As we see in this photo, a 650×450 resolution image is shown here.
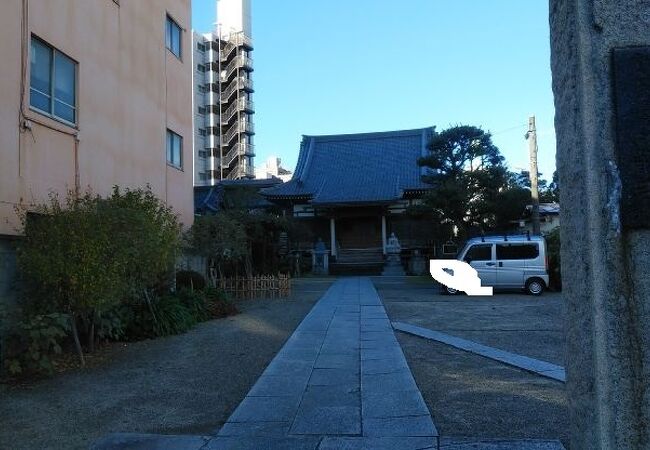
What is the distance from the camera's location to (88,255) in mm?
8375

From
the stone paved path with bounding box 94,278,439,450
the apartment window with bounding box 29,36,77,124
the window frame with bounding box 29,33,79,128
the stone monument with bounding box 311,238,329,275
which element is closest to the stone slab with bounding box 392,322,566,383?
the stone paved path with bounding box 94,278,439,450

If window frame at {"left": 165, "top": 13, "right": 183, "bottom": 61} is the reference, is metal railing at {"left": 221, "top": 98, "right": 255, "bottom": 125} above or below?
above

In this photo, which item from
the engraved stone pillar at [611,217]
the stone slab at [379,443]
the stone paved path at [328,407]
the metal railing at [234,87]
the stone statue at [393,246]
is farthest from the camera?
the metal railing at [234,87]

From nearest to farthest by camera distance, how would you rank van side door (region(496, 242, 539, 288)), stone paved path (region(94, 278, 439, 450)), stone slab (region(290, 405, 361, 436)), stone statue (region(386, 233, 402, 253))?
stone paved path (region(94, 278, 439, 450))
stone slab (region(290, 405, 361, 436))
van side door (region(496, 242, 539, 288))
stone statue (region(386, 233, 402, 253))

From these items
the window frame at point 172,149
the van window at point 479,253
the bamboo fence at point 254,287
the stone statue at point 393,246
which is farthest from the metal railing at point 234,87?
the van window at point 479,253

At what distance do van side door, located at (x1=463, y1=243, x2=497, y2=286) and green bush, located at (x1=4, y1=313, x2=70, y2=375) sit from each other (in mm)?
Result: 15465

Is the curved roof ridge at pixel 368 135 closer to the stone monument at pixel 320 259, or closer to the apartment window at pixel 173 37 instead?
the stone monument at pixel 320 259

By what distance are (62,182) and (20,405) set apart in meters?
5.68

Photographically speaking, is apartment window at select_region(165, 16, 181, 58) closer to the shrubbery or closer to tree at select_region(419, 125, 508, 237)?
the shrubbery

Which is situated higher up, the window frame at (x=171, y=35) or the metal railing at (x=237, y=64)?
the metal railing at (x=237, y=64)

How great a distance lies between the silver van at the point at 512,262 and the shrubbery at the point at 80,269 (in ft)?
42.0

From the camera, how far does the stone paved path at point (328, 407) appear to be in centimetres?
510

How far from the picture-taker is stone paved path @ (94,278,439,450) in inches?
201

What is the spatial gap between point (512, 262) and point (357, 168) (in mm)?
21979
